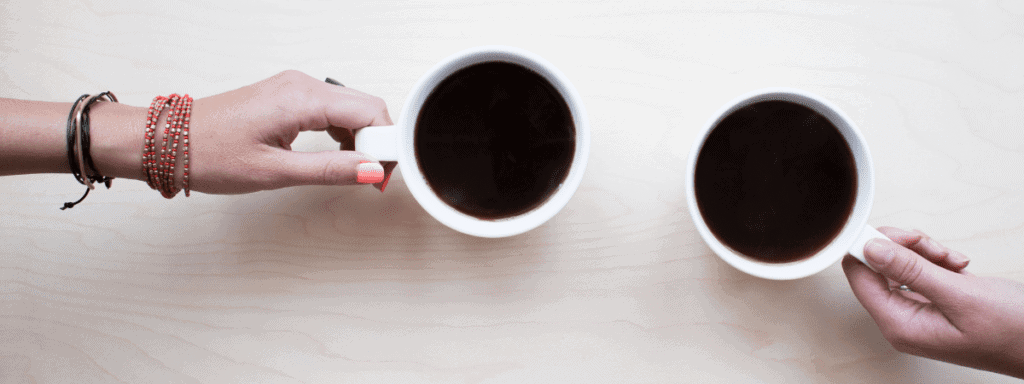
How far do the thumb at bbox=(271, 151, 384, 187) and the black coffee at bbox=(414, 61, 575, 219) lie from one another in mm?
62

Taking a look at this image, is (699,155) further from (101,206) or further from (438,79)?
(101,206)

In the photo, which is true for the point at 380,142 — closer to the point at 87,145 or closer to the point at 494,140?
the point at 494,140

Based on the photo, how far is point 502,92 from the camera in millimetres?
581

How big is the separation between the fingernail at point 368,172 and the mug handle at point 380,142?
0.4 inches

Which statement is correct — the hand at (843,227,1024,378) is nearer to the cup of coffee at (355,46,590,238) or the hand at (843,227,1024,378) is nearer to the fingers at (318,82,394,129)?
the cup of coffee at (355,46,590,238)

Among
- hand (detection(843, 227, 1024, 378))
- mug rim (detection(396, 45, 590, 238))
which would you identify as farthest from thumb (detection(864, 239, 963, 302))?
mug rim (detection(396, 45, 590, 238))

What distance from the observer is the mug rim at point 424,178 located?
0.54 m

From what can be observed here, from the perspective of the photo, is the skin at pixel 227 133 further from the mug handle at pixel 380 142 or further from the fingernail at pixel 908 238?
the fingernail at pixel 908 238

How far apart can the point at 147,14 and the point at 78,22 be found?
4.1 inches

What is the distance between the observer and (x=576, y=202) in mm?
698

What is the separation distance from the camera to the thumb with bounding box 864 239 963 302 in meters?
0.56

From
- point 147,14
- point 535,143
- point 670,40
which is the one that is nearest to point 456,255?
point 535,143

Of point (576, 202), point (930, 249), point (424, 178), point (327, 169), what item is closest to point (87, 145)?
point (327, 169)

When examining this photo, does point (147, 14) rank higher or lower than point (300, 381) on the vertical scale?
higher
